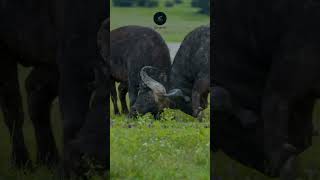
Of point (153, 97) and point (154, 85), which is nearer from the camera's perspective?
point (153, 97)

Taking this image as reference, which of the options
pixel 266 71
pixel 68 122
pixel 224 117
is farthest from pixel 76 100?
pixel 266 71

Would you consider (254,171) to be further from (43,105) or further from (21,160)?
(21,160)

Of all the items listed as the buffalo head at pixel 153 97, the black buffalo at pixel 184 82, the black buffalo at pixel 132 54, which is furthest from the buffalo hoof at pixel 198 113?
the black buffalo at pixel 132 54

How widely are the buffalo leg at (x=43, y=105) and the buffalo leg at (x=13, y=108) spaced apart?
90mm

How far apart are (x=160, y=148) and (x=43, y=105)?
8.60 ft

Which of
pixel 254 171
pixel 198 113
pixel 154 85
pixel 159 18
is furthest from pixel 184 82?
pixel 254 171

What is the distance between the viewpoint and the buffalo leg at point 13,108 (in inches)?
186

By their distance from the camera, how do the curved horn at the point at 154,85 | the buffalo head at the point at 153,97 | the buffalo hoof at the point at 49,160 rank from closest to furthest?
1. the buffalo hoof at the point at 49,160
2. the buffalo head at the point at 153,97
3. the curved horn at the point at 154,85

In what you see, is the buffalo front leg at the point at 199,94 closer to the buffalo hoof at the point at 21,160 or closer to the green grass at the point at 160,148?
the green grass at the point at 160,148

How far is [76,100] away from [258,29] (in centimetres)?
132

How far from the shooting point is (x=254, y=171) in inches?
173

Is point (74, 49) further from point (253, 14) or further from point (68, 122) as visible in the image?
point (253, 14)

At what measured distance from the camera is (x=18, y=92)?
4.81 meters

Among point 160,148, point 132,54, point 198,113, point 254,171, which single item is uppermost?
point 254,171
